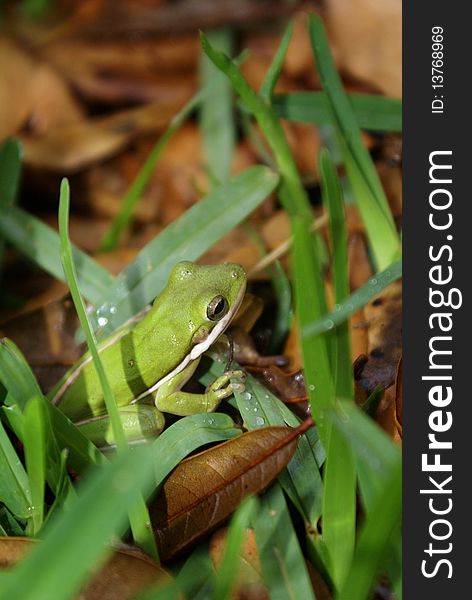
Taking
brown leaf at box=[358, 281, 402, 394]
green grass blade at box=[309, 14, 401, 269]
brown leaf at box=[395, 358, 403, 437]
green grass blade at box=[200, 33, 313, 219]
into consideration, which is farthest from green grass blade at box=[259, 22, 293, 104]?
brown leaf at box=[395, 358, 403, 437]

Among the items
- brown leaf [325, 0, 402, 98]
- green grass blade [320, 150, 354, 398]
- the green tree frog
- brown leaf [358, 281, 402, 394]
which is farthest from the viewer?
brown leaf [325, 0, 402, 98]

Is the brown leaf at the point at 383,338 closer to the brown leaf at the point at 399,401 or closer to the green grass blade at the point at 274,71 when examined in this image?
the brown leaf at the point at 399,401

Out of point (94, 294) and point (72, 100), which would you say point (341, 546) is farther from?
point (72, 100)

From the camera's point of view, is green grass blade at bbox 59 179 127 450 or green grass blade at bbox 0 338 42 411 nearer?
green grass blade at bbox 59 179 127 450

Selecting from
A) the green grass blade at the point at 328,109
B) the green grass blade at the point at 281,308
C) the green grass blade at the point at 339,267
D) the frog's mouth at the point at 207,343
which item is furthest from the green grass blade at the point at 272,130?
the frog's mouth at the point at 207,343

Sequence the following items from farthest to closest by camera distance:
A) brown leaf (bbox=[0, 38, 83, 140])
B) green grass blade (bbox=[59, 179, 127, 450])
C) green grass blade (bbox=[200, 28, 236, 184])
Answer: brown leaf (bbox=[0, 38, 83, 140])
green grass blade (bbox=[200, 28, 236, 184])
green grass blade (bbox=[59, 179, 127, 450])

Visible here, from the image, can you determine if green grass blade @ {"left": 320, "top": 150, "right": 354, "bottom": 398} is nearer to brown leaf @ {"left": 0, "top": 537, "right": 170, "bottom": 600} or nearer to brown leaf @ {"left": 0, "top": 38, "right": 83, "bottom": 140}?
brown leaf @ {"left": 0, "top": 537, "right": 170, "bottom": 600}

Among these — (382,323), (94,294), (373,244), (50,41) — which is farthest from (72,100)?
(382,323)
